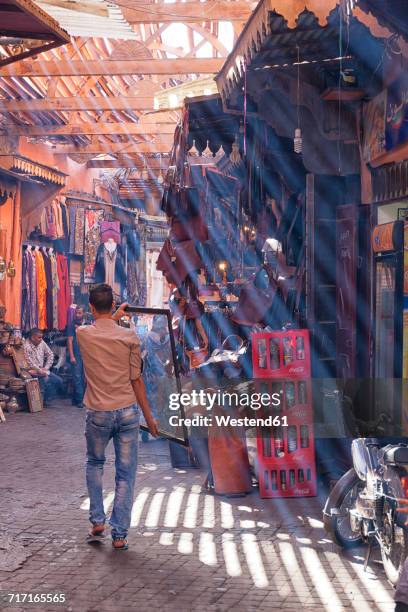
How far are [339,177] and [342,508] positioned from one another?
3.78 metres

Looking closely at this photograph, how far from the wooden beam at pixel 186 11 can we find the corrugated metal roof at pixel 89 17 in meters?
0.81

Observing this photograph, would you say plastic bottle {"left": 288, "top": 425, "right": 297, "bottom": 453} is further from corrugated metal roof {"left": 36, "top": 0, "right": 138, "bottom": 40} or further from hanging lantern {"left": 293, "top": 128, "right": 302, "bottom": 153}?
corrugated metal roof {"left": 36, "top": 0, "right": 138, "bottom": 40}

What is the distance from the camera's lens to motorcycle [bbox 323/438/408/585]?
5.55 m

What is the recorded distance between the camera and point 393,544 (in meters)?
5.55

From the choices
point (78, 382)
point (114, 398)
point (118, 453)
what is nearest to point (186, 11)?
point (114, 398)

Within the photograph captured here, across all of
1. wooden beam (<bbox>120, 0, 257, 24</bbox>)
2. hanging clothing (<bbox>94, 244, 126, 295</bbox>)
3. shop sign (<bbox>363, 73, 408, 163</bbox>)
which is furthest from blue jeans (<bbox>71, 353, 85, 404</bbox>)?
shop sign (<bbox>363, 73, 408, 163</bbox>)

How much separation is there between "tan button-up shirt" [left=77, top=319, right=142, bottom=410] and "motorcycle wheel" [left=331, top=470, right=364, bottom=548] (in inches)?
63.5

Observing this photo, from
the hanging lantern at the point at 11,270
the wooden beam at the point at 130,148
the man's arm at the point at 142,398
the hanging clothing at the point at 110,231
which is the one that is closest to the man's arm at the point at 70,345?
the hanging lantern at the point at 11,270

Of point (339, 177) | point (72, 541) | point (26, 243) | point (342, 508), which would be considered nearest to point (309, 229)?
point (339, 177)

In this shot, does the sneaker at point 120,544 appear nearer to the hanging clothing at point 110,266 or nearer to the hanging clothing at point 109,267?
the hanging clothing at point 109,267

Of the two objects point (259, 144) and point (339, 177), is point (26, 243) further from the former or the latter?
point (339, 177)

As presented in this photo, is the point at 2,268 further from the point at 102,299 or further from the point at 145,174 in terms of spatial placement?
the point at 102,299

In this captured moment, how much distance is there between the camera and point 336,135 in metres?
8.83

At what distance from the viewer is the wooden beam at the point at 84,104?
14523 mm
